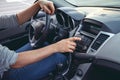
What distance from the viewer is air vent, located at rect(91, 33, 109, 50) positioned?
1884 mm

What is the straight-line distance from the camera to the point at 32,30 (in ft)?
8.54

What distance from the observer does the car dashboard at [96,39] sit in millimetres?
1830

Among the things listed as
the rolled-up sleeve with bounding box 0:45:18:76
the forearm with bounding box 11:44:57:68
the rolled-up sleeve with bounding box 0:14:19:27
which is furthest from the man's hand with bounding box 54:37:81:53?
the rolled-up sleeve with bounding box 0:14:19:27

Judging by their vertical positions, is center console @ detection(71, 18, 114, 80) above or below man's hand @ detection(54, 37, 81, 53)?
below

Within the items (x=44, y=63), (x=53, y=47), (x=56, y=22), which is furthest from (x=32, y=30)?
(x=53, y=47)

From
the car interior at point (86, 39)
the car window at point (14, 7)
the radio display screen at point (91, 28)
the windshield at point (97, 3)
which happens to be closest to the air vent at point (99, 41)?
the car interior at point (86, 39)

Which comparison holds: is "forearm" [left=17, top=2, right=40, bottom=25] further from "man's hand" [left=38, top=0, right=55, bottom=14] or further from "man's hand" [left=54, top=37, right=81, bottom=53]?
"man's hand" [left=54, top=37, right=81, bottom=53]

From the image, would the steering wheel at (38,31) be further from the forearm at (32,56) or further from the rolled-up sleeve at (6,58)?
the rolled-up sleeve at (6,58)

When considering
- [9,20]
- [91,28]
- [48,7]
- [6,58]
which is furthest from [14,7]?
[6,58]

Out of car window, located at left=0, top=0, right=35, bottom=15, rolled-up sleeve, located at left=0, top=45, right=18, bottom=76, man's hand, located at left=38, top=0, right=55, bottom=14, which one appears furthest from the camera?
car window, located at left=0, top=0, right=35, bottom=15

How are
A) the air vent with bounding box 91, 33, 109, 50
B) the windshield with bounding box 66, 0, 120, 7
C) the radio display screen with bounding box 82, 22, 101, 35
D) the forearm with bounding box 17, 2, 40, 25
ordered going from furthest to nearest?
1. the windshield with bounding box 66, 0, 120, 7
2. the forearm with bounding box 17, 2, 40, 25
3. the radio display screen with bounding box 82, 22, 101, 35
4. the air vent with bounding box 91, 33, 109, 50

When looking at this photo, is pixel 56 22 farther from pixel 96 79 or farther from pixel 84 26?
pixel 96 79

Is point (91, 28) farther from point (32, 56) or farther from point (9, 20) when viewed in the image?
point (9, 20)

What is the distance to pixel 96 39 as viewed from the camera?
1.93 metres
